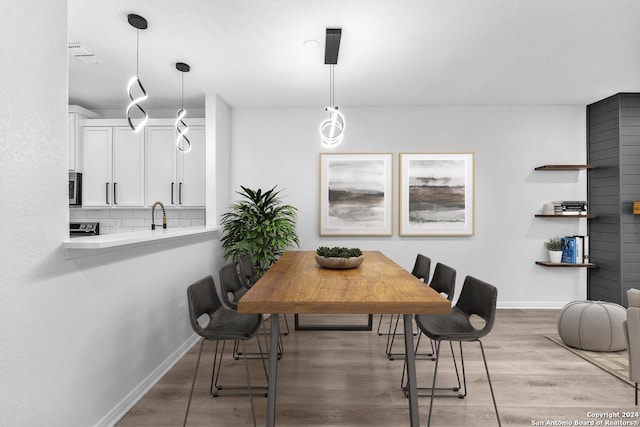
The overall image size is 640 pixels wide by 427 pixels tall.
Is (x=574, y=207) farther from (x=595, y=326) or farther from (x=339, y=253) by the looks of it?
(x=339, y=253)

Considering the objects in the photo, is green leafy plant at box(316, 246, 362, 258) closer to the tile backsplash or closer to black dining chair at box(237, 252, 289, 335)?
black dining chair at box(237, 252, 289, 335)

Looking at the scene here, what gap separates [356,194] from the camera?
4664 mm

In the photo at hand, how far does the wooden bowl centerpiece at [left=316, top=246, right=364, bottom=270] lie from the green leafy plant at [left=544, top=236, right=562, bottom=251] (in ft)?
10.8

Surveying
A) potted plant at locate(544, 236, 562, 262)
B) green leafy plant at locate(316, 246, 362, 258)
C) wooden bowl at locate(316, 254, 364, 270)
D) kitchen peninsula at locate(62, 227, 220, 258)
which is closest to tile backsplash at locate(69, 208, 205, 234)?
kitchen peninsula at locate(62, 227, 220, 258)

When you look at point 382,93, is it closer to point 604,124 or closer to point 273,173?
point 273,173

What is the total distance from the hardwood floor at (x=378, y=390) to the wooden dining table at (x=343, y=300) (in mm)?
569

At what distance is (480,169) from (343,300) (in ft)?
12.3

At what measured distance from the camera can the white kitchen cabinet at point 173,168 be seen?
4.43 m

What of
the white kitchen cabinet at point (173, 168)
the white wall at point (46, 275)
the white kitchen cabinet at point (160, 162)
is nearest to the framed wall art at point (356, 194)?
the white kitchen cabinet at point (173, 168)

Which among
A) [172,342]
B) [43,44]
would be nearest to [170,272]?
[172,342]

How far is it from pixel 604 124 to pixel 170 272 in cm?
538

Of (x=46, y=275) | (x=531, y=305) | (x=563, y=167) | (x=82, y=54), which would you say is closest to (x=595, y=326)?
(x=531, y=305)

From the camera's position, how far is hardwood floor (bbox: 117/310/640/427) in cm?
216

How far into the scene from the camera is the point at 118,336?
2.19 metres
